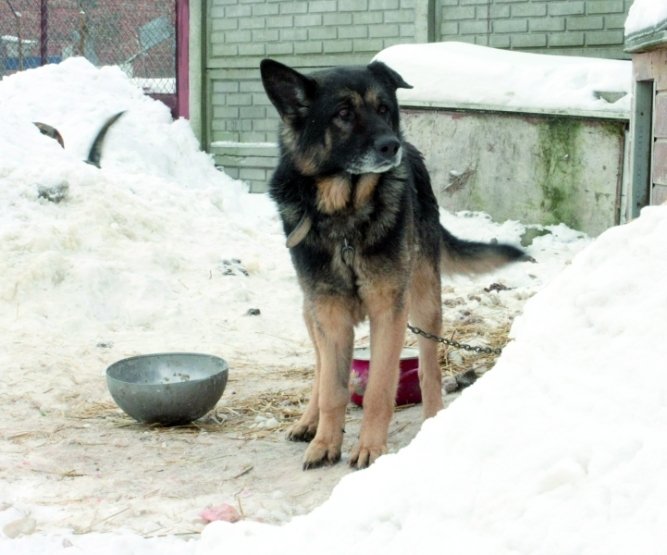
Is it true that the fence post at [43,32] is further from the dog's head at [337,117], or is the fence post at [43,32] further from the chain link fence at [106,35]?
the dog's head at [337,117]

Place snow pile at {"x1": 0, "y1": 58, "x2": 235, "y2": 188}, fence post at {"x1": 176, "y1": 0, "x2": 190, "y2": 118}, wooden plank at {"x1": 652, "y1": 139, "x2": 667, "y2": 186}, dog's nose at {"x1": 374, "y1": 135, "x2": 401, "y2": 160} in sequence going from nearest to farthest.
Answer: dog's nose at {"x1": 374, "y1": 135, "x2": 401, "y2": 160}
wooden plank at {"x1": 652, "y1": 139, "x2": 667, "y2": 186}
snow pile at {"x1": 0, "y1": 58, "x2": 235, "y2": 188}
fence post at {"x1": 176, "y1": 0, "x2": 190, "y2": 118}

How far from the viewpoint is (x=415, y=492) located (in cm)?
255

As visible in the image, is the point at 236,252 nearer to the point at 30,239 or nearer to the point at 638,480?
the point at 30,239

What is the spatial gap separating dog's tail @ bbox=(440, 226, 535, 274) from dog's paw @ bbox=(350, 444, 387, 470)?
1.41 metres

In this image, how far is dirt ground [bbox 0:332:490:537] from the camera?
3.93 meters

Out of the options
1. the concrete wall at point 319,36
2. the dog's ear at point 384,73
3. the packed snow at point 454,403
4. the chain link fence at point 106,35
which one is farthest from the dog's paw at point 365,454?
the chain link fence at point 106,35

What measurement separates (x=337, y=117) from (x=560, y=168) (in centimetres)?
597

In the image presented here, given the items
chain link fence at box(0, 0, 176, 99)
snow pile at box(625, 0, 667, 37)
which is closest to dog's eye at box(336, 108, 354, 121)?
snow pile at box(625, 0, 667, 37)

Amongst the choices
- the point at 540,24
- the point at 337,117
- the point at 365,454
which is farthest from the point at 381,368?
the point at 540,24

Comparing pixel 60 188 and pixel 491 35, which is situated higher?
pixel 491 35

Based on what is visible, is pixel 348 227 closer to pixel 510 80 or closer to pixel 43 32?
pixel 510 80

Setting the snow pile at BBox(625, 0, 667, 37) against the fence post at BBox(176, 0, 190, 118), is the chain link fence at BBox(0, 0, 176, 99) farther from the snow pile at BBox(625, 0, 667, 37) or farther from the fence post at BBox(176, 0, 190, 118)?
the snow pile at BBox(625, 0, 667, 37)

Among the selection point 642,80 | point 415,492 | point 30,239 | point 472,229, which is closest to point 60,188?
point 30,239

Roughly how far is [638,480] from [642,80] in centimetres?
511
